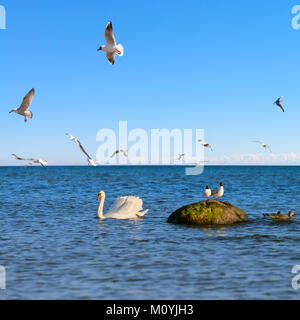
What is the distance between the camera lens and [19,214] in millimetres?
22266

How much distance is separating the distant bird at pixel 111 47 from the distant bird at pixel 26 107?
2888mm

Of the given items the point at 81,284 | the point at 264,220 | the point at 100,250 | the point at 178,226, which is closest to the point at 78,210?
the point at 178,226

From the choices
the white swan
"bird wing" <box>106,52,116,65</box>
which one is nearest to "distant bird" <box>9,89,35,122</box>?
"bird wing" <box>106,52,116,65</box>

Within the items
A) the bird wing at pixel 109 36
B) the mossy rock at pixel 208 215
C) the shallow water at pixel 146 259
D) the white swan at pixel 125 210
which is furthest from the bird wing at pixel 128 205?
the bird wing at pixel 109 36

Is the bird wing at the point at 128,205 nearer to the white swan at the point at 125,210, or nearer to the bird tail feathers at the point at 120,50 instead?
the white swan at the point at 125,210

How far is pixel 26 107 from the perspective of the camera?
15227 millimetres

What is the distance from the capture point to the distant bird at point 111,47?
14.0m

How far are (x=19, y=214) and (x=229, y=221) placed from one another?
10.6 meters

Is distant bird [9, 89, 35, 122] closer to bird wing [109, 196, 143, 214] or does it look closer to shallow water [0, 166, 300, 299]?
shallow water [0, 166, 300, 299]

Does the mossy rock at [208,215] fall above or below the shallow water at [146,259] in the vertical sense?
above

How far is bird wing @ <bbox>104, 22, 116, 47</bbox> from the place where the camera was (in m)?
13.9

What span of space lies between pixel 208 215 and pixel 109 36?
815 centimetres

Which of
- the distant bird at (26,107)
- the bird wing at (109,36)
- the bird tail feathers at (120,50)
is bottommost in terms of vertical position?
the distant bird at (26,107)
